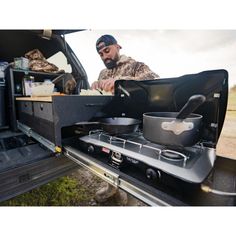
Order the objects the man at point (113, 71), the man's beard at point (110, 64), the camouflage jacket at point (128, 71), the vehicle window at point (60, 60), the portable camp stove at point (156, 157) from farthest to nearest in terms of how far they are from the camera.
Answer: the man's beard at point (110, 64), the vehicle window at point (60, 60), the camouflage jacket at point (128, 71), the man at point (113, 71), the portable camp stove at point (156, 157)

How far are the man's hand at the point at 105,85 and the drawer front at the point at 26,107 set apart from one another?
2.58 ft

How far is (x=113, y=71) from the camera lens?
1976 millimetres

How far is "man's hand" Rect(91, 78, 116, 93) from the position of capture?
1.63 metres

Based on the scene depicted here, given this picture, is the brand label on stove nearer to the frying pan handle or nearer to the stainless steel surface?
the stainless steel surface

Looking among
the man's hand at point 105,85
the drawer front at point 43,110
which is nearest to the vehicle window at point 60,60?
the man's hand at point 105,85

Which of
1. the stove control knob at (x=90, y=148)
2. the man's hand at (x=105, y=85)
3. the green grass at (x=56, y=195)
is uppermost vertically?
the man's hand at (x=105, y=85)

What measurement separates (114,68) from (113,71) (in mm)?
40

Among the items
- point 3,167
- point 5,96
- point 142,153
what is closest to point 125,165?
point 142,153

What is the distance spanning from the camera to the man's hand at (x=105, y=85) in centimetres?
163

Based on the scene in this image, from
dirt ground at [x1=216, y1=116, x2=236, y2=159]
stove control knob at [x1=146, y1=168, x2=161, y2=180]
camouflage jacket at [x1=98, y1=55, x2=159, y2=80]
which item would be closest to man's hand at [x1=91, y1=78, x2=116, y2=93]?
camouflage jacket at [x1=98, y1=55, x2=159, y2=80]

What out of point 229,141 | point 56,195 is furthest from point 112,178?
point 56,195

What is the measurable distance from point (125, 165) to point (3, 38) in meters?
1.81

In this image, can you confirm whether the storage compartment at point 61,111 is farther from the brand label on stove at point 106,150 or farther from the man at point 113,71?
the man at point 113,71
